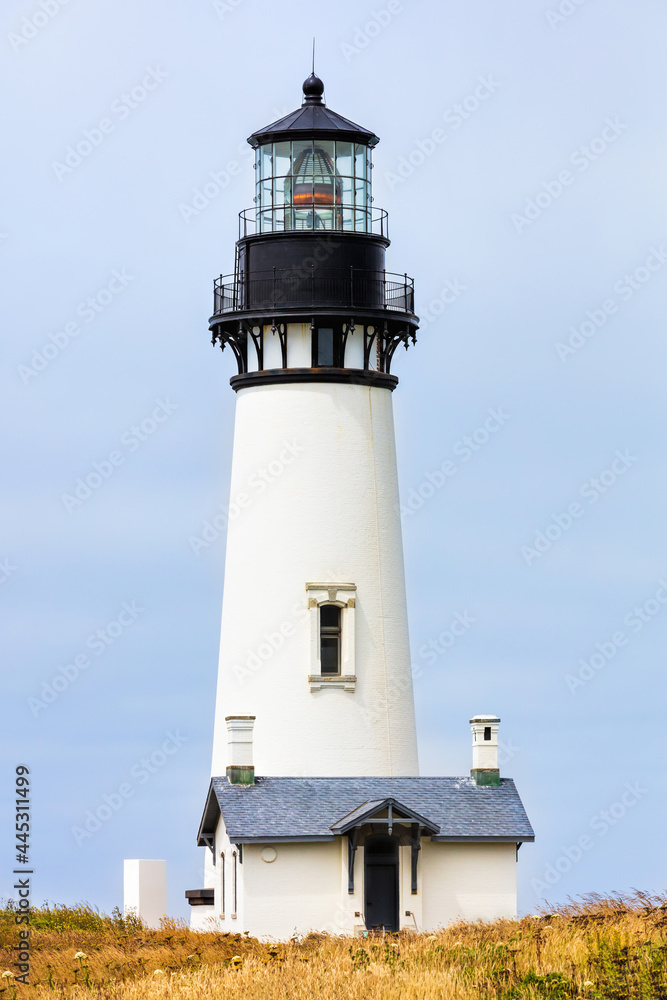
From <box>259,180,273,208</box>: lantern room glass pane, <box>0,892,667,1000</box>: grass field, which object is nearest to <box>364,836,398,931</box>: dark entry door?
<box>0,892,667,1000</box>: grass field

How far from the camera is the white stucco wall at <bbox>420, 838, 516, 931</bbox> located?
31.7 m

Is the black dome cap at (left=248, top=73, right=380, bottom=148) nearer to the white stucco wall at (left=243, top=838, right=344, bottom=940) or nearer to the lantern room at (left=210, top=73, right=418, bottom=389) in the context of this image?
the lantern room at (left=210, top=73, right=418, bottom=389)

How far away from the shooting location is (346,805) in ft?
104

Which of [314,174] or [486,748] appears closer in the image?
[486,748]

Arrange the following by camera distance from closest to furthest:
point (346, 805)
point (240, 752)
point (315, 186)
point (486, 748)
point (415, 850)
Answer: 1. point (415, 850)
2. point (346, 805)
3. point (240, 752)
4. point (486, 748)
5. point (315, 186)

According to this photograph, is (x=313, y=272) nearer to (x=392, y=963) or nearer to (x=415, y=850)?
(x=415, y=850)

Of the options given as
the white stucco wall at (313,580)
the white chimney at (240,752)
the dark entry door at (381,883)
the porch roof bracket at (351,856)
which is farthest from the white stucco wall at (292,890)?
the white stucco wall at (313,580)

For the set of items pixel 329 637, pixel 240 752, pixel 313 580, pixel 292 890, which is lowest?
pixel 292 890

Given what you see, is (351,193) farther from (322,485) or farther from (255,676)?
(255,676)

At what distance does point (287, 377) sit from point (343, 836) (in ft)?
26.8

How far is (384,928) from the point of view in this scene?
31016 mm

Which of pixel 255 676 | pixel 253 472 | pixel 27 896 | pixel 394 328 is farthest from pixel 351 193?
pixel 27 896

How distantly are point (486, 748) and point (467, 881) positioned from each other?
7.53 ft

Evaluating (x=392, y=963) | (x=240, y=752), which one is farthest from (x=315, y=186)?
(x=392, y=963)
